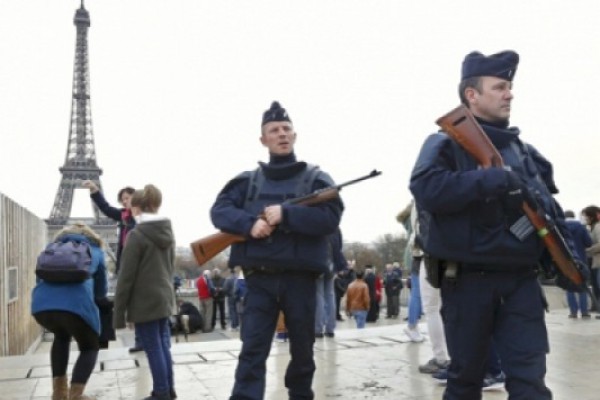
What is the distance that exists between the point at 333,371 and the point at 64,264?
8.17 ft

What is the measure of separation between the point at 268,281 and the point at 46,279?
1.89 meters

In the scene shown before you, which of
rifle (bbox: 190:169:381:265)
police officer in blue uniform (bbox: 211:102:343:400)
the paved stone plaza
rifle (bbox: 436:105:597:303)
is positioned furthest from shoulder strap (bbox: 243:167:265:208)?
A: the paved stone plaza

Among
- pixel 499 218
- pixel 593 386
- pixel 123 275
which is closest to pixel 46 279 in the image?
pixel 123 275

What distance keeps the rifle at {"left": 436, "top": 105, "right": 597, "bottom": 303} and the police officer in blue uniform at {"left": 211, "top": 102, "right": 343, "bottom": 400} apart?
3.44 feet

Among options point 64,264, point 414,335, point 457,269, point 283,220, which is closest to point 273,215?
point 283,220

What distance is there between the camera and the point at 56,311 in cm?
449

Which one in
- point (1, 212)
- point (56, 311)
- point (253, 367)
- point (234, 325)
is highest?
point (1, 212)

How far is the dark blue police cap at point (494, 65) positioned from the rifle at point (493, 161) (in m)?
0.25

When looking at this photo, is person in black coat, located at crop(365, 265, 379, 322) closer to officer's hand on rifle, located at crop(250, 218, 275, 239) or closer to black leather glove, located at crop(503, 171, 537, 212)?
officer's hand on rifle, located at crop(250, 218, 275, 239)

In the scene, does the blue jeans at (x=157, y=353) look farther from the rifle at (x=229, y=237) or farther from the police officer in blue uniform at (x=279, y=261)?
the police officer in blue uniform at (x=279, y=261)

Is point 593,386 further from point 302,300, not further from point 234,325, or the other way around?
point 234,325

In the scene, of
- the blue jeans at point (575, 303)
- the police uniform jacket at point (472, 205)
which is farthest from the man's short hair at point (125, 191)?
A: the blue jeans at point (575, 303)

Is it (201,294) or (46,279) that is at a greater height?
(46,279)

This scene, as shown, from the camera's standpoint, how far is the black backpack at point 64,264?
4520 mm
